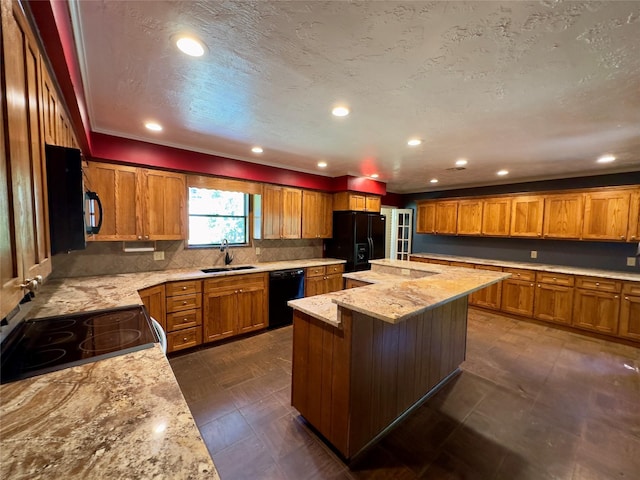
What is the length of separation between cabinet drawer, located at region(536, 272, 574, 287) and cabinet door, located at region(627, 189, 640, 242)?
918 millimetres

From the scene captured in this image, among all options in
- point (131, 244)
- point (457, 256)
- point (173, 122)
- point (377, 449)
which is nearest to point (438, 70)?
point (173, 122)

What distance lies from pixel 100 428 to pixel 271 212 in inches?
146

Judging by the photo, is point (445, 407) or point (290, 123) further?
point (290, 123)

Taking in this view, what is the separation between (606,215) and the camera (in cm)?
405

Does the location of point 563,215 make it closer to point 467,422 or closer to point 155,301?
point 467,422

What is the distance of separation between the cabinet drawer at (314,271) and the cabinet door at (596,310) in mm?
3940

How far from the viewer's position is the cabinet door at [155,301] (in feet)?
9.13

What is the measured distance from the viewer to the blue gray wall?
4.21 m

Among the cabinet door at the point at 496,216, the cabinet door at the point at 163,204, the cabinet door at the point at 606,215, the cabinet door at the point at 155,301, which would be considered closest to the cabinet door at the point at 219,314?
the cabinet door at the point at 155,301

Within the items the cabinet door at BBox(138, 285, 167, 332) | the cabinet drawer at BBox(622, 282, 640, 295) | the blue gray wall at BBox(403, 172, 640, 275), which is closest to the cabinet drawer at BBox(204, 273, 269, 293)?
the cabinet door at BBox(138, 285, 167, 332)

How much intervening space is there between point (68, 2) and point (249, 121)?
1435 millimetres

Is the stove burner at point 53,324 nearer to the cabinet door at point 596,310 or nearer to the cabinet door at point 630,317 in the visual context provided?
the cabinet door at point 596,310

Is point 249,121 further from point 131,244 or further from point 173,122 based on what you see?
point 131,244

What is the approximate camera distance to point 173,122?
2621mm
